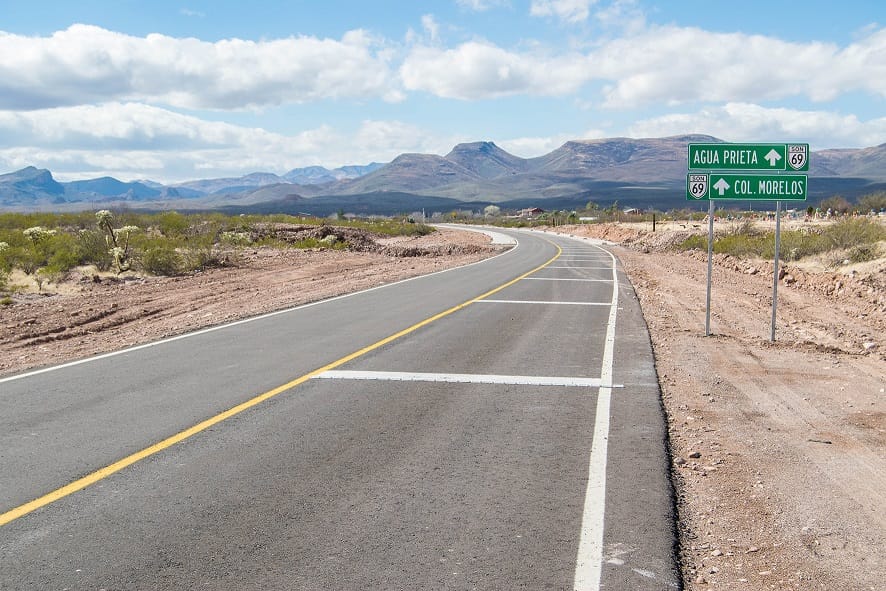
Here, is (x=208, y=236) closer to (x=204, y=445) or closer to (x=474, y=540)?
(x=204, y=445)

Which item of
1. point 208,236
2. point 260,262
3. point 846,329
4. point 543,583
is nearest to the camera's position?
point 543,583

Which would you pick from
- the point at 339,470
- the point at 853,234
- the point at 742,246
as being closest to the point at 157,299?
the point at 339,470

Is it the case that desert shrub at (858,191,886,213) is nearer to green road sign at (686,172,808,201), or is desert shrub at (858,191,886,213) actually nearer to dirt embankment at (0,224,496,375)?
dirt embankment at (0,224,496,375)

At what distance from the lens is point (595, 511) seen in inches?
204

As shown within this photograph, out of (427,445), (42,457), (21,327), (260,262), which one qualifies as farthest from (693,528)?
(260,262)

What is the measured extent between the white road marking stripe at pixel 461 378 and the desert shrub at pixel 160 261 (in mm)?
20265

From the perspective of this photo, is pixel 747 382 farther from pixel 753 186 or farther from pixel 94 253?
pixel 94 253

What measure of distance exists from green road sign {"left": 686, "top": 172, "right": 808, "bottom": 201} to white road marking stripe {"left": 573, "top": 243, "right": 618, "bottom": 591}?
4895mm

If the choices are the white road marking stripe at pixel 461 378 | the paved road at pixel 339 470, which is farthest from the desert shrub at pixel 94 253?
the white road marking stripe at pixel 461 378

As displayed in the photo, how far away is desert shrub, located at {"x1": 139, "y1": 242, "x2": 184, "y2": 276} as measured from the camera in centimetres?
2769

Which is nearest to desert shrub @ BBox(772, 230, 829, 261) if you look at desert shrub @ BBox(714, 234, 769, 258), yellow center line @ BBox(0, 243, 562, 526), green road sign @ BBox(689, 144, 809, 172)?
desert shrub @ BBox(714, 234, 769, 258)

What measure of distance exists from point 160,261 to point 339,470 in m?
23.9

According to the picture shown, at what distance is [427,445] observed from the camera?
6.61 meters

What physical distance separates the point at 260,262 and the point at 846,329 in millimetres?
24393
